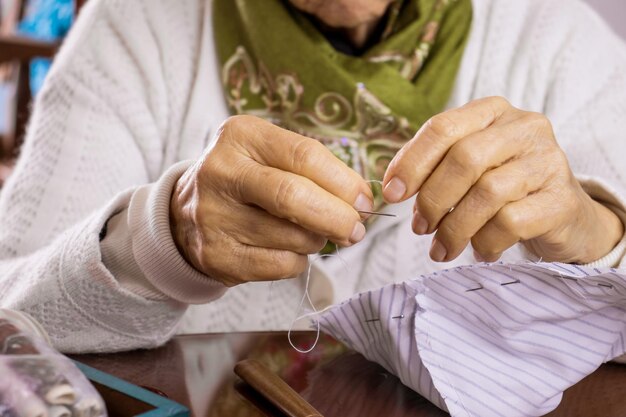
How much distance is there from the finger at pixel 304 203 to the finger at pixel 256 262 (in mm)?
59

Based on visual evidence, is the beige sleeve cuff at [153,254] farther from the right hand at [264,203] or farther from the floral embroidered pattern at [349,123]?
the floral embroidered pattern at [349,123]

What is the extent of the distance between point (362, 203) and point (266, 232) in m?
0.09

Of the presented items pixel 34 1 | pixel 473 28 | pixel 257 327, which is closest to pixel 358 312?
pixel 257 327

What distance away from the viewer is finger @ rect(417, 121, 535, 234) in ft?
2.14

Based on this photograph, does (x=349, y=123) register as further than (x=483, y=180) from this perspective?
Yes

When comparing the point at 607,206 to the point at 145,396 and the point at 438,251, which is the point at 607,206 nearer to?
the point at 438,251

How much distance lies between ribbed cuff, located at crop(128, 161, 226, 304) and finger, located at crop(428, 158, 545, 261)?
0.25 m

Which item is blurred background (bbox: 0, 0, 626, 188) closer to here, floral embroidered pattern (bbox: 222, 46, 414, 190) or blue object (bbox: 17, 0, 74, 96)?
blue object (bbox: 17, 0, 74, 96)

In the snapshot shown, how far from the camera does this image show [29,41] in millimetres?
2383

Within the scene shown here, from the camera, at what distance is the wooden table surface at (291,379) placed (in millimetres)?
603

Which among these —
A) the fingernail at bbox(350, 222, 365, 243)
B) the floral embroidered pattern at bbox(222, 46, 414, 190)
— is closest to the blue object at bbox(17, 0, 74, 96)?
the floral embroidered pattern at bbox(222, 46, 414, 190)

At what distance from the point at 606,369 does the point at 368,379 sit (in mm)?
242

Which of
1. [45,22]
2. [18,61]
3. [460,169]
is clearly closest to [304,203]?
[460,169]

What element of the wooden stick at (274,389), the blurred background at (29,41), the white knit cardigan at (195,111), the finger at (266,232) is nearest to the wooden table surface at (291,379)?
the wooden stick at (274,389)
